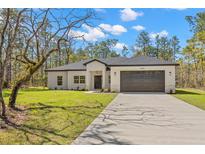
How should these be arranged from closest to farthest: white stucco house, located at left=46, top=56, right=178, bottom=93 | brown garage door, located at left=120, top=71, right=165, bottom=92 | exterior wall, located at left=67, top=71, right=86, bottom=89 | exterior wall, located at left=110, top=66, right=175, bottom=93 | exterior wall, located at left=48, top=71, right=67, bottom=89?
1. exterior wall, located at left=110, top=66, right=175, bottom=93
2. white stucco house, located at left=46, top=56, right=178, bottom=93
3. brown garage door, located at left=120, top=71, right=165, bottom=92
4. exterior wall, located at left=67, top=71, right=86, bottom=89
5. exterior wall, located at left=48, top=71, right=67, bottom=89

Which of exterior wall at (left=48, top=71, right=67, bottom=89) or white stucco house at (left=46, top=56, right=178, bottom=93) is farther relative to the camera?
exterior wall at (left=48, top=71, right=67, bottom=89)

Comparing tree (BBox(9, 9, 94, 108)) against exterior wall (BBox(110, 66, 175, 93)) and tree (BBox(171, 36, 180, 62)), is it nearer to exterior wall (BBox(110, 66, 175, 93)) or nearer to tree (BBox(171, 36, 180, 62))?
exterior wall (BBox(110, 66, 175, 93))

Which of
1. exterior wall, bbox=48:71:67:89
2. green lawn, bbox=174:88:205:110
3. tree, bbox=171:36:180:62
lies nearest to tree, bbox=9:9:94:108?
green lawn, bbox=174:88:205:110

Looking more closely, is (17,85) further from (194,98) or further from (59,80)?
(59,80)

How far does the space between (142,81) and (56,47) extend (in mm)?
14321

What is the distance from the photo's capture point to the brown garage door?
2423 cm

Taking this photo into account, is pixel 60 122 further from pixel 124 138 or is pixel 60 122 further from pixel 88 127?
pixel 124 138

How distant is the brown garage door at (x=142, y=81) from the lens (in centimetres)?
2423

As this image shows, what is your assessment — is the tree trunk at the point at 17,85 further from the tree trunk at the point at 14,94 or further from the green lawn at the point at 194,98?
the green lawn at the point at 194,98

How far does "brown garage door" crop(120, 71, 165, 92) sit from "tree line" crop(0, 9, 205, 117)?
202 inches

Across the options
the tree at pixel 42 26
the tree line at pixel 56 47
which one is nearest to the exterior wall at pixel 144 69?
the tree line at pixel 56 47

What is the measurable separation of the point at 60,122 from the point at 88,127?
3.89 ft
